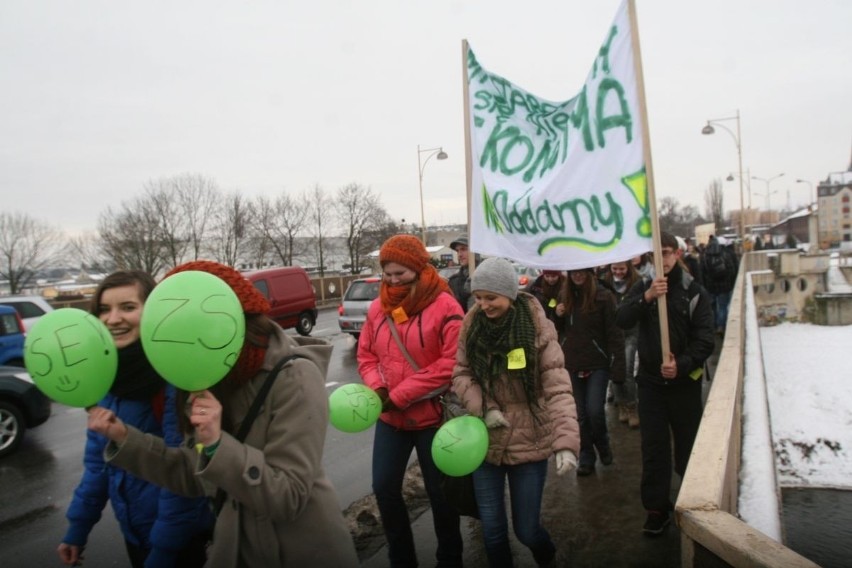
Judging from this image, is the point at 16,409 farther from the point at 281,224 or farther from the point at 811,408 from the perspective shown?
the point at 281,224

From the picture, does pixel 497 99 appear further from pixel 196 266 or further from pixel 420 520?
pixel 420 520

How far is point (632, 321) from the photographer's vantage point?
3.79 m

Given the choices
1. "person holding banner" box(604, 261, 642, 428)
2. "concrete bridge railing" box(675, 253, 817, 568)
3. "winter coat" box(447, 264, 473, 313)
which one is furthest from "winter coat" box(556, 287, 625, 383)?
"winter coat" box(447, 264, 473, 313)

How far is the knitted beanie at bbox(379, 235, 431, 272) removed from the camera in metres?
3.10

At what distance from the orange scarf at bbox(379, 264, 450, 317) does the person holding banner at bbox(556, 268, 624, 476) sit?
2024mm

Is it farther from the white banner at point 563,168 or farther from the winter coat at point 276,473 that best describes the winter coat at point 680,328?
the winter coat at point 276,473

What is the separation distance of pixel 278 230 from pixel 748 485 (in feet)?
140

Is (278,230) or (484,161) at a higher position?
(278,230)

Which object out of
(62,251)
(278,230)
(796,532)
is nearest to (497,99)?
(796,532)

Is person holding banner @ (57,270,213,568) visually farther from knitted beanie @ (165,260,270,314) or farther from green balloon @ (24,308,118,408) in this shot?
knitted beanie @ (165,260,270,314)

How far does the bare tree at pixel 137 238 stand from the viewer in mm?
36375

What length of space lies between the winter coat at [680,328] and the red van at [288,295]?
12.8m

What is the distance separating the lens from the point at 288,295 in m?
16.4

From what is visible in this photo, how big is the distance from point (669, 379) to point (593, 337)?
1150mm
